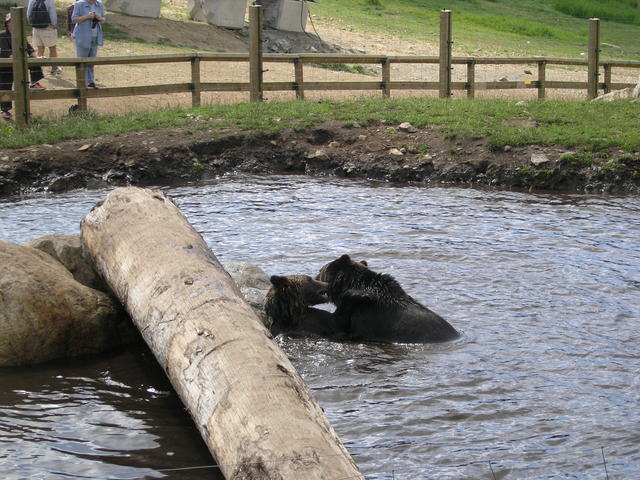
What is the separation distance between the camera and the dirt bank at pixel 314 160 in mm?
12825

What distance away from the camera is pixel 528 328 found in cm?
728

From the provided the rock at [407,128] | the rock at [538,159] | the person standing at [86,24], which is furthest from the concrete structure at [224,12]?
the rock at [538,159]

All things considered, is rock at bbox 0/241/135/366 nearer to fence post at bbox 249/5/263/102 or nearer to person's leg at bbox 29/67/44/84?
fence post at bbox 249/5/263/102

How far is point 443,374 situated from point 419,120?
8.97m

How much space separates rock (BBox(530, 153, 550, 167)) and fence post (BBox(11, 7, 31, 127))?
788 cm

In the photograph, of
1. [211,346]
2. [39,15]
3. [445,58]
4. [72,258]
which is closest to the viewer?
[211,346]

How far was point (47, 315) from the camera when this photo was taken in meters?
6.54

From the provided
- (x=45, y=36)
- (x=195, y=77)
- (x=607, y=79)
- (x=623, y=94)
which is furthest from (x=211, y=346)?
(x=607, y=79)

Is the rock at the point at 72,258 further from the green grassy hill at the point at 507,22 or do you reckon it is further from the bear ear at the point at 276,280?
the green grassy hill at the point at 507,22

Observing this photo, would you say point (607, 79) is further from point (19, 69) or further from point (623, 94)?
point (19, 69)

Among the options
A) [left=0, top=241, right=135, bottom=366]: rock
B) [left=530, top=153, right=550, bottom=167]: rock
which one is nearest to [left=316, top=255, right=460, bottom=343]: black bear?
[left=0, top=241, right=135, bottom=366]: rock

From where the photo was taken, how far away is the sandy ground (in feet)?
61.0

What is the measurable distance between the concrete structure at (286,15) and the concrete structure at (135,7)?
352 centimetres

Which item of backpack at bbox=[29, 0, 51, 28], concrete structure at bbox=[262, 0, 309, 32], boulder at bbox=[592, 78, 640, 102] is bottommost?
boulder at bbox=[592, 78, 640, 102]
